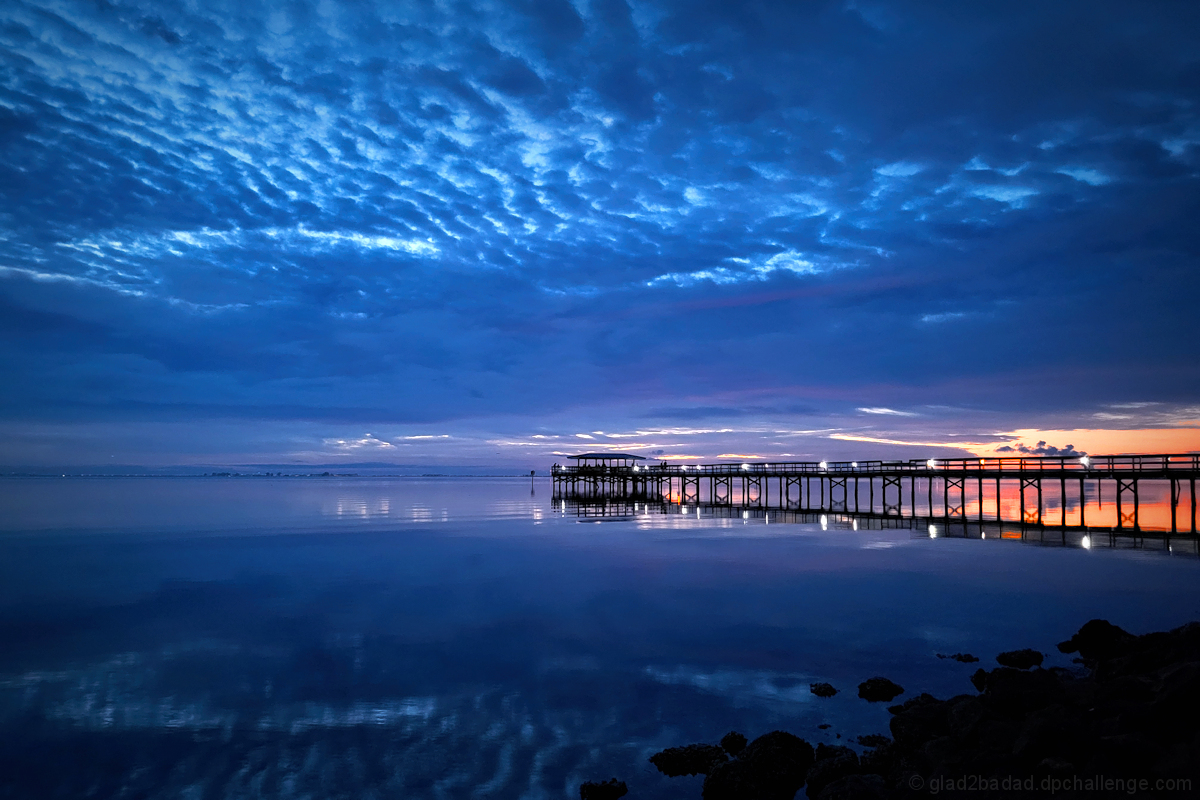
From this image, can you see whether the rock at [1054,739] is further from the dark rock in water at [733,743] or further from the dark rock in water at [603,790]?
the dark rock in water at [603,790]

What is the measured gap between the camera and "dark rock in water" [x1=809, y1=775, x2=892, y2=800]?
791 cm

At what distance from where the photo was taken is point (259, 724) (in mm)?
12430

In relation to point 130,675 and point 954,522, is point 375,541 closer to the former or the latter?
point 130,675

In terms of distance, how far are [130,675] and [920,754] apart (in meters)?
17.5

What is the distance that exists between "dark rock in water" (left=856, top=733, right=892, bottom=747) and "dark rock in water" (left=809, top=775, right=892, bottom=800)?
288 centimetres

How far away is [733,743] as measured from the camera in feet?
36.6

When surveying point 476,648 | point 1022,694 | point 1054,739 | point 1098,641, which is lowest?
point 476,648

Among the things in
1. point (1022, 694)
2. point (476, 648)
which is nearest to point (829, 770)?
point (1022, 694)

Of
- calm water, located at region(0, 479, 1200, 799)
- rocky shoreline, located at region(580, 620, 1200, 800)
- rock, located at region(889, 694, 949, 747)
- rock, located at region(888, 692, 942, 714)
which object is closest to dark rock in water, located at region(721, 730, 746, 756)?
rocky shoreline, located at region(580, 620, 1200, 800)

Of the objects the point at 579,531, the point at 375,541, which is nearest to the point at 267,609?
the point at 375,541

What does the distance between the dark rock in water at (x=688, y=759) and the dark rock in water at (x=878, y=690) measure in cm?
453

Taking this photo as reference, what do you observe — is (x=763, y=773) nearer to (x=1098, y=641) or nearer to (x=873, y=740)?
(x=873, y=740)

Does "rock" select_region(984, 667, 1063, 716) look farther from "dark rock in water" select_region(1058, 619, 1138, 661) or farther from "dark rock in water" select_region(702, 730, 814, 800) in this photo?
"dark rock in water" select_region(1058, 619, 1138, 661)

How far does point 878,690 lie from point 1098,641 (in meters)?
7.10
